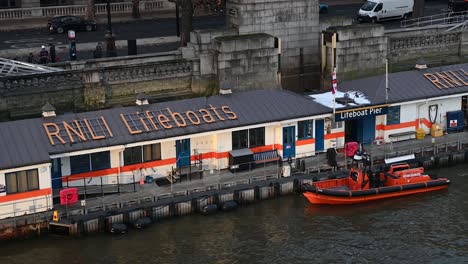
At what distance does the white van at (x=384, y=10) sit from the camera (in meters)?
80.9

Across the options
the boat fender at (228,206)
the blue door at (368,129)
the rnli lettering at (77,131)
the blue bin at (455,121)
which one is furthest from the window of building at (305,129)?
the rnli lettering at (77,131)

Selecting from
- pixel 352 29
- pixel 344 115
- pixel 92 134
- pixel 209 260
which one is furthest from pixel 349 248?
pixel 352 29

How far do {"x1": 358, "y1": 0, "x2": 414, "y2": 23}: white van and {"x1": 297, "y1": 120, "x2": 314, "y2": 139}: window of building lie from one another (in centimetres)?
2839

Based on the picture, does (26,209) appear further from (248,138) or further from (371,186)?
(371,186)

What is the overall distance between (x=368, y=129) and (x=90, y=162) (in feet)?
62.1

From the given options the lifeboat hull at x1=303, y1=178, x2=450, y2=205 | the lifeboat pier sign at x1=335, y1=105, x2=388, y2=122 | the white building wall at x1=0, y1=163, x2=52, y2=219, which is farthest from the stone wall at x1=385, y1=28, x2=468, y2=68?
the white building wall at x1=0, y1=163, x2=52, y2=219

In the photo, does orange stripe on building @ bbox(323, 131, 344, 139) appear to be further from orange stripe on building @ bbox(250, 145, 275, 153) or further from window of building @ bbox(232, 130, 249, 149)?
window of building @ bbox(232, 130, 249, 149)

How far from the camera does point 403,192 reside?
5191cm

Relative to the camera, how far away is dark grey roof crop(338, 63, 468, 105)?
57.6 meters

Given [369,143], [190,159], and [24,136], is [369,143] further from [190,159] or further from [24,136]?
[24,136]

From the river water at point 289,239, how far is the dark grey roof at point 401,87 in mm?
8664

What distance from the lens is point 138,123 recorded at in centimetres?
5159

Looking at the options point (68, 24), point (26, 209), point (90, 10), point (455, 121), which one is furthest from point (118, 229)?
point (90, 10)

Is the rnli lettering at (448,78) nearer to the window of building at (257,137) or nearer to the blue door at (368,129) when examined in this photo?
the blue door at (368,129)
